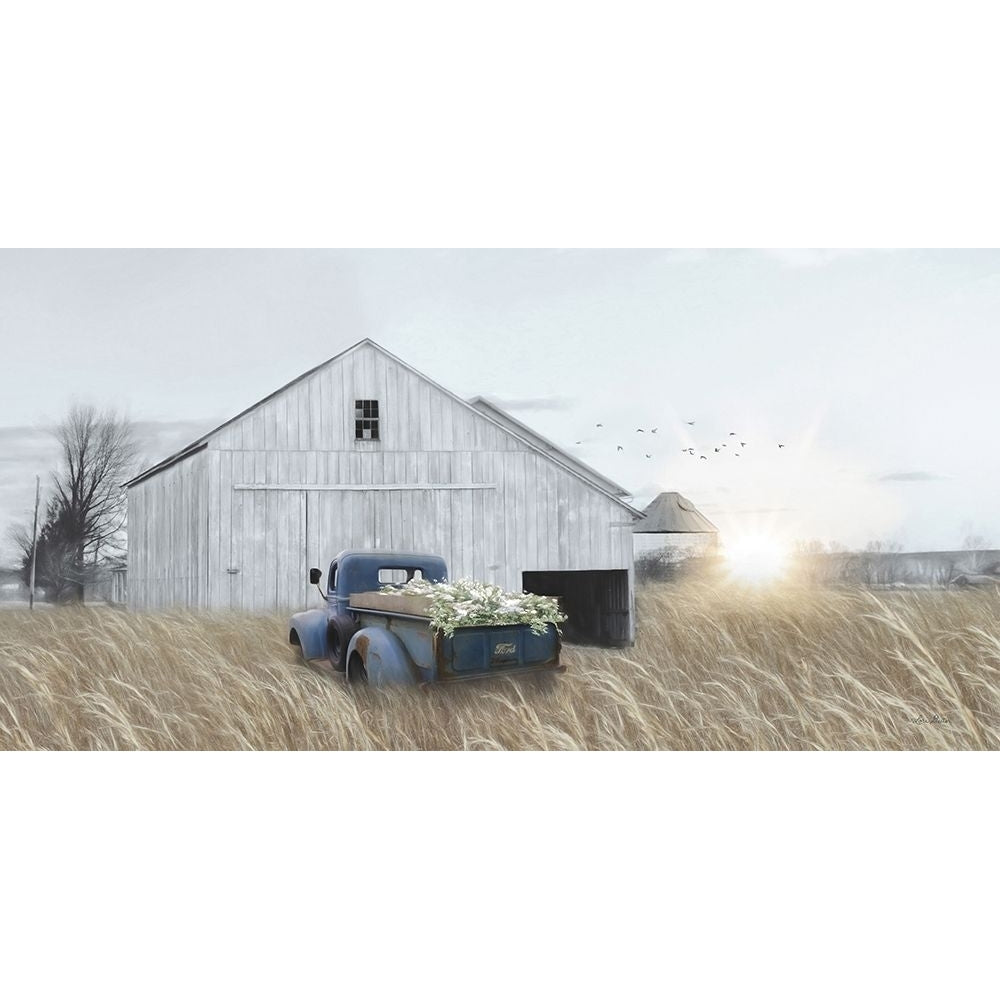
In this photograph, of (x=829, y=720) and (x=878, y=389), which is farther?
(x=878, y=389)

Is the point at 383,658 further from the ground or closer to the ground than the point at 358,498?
closer to the ground

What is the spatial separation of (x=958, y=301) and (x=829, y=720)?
3.67 m

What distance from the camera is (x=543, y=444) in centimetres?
733

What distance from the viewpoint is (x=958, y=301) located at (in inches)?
252

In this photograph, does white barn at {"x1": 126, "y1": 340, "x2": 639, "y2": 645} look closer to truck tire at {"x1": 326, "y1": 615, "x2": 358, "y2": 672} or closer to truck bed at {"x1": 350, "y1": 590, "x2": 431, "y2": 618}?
truck tire at {"x1": 326, "y1": 615, "x2": 358, "y2": 672}

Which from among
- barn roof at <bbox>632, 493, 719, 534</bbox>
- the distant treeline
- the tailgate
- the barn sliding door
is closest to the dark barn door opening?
barn roof at <bbox>632, 493, 719, 534</bbox>

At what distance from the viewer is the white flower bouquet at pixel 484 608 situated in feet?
17.3

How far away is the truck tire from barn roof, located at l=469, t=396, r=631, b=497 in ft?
7.65

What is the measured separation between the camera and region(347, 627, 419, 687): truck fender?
5.46 metres

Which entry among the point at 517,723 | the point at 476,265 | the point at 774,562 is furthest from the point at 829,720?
the point at 476,265

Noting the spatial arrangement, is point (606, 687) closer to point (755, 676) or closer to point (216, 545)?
point (755, 676)

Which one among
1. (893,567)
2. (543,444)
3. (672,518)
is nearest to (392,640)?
(543,444)

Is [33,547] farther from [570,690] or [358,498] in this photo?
[570,690]

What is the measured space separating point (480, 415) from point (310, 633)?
2.53m
